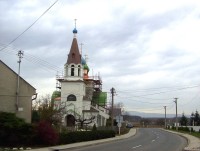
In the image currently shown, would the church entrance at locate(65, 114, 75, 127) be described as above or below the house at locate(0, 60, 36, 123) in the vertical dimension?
below

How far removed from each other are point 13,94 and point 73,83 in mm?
39338

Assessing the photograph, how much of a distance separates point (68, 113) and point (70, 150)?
4900 centimetres

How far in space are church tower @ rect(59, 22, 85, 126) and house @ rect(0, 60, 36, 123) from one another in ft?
121

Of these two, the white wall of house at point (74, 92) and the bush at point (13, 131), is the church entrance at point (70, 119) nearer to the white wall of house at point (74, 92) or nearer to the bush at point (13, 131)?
the white wall of house at point (74, 92)

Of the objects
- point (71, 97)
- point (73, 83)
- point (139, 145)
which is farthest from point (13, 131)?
point (71, 97)

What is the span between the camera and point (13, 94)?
40.8 metres

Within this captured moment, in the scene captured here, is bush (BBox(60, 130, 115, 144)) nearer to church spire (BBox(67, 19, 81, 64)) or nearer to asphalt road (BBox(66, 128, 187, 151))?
asphalt road (BBox(66, 128, 187, 151))

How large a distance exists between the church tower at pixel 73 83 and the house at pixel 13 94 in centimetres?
3691

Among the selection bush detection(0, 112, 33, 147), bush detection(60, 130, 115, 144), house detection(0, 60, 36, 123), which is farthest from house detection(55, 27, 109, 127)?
bush detection(0, 112, 33, 147)

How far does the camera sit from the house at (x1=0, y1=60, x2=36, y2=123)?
3952 centimetres

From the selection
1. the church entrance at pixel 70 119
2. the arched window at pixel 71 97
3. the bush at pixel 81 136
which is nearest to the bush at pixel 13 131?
the bush at pixel 81 136

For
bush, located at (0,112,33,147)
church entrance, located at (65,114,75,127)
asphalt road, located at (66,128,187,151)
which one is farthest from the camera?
church entrance, located at (65,114,75,127)

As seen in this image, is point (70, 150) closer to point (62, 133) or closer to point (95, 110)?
point (62, 133)

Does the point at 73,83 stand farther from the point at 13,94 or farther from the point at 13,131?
the point at 13,131
